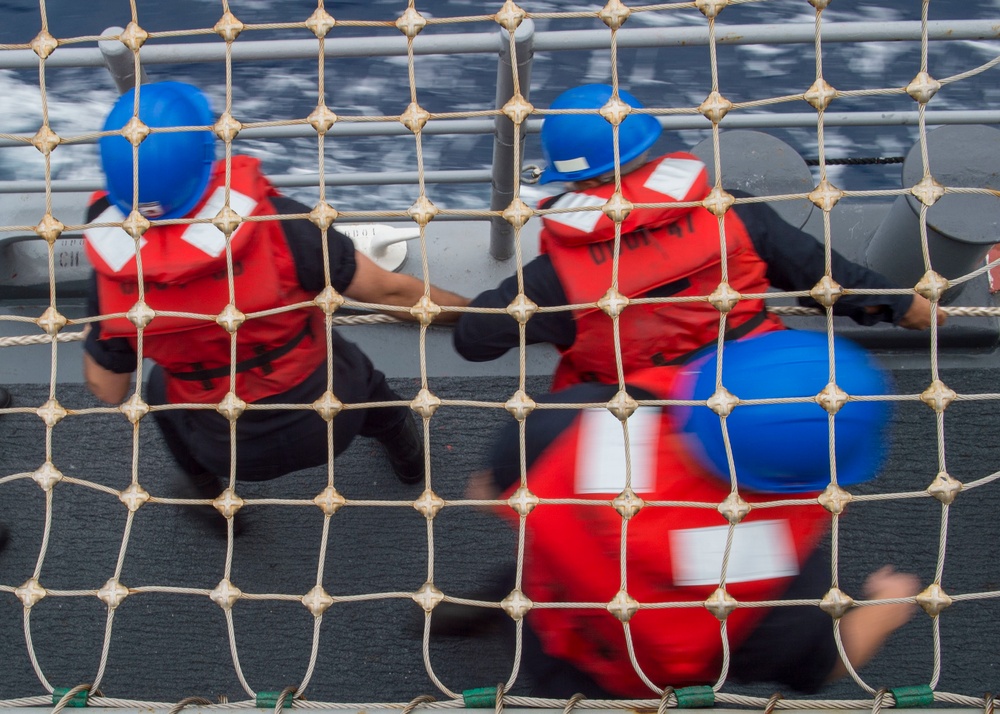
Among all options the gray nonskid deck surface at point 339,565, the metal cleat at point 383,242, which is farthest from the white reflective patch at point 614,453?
the metal cleat at point 383,242

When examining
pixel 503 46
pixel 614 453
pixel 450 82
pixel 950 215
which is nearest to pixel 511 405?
pixel 614 453

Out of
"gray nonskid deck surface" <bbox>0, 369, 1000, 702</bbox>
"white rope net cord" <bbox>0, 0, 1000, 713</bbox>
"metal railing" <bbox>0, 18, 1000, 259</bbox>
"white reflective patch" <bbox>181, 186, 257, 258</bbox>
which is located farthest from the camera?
"gray nonskid deck surface" <bbox>0, 369, 1000, 702</bbox>

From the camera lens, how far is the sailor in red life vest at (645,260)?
5.12ft

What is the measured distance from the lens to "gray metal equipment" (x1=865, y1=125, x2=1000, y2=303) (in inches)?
73.6

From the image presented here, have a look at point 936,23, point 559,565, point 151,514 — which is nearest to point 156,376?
point 151,514

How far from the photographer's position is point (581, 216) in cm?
156

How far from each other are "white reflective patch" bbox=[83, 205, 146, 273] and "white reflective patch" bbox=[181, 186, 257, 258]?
0.29 feet

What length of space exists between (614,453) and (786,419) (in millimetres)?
251

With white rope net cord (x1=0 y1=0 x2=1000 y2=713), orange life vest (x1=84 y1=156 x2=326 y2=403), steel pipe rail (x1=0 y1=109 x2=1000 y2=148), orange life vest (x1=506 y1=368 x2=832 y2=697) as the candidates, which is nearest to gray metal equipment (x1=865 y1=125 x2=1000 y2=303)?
steel pipe rail (x1=0 y1=109 x2=1000 y2=148)

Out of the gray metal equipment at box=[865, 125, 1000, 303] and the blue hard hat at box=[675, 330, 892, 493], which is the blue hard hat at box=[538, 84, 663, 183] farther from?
the gray metal equipment at box=[865, 125, 1000, 303]

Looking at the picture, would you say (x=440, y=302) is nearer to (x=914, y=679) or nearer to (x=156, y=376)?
(x=156, y=376)

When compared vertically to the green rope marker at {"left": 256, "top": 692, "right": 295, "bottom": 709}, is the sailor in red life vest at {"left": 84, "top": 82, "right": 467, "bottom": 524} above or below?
above

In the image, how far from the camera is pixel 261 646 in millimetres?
1909

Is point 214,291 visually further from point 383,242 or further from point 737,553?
point 737,553
